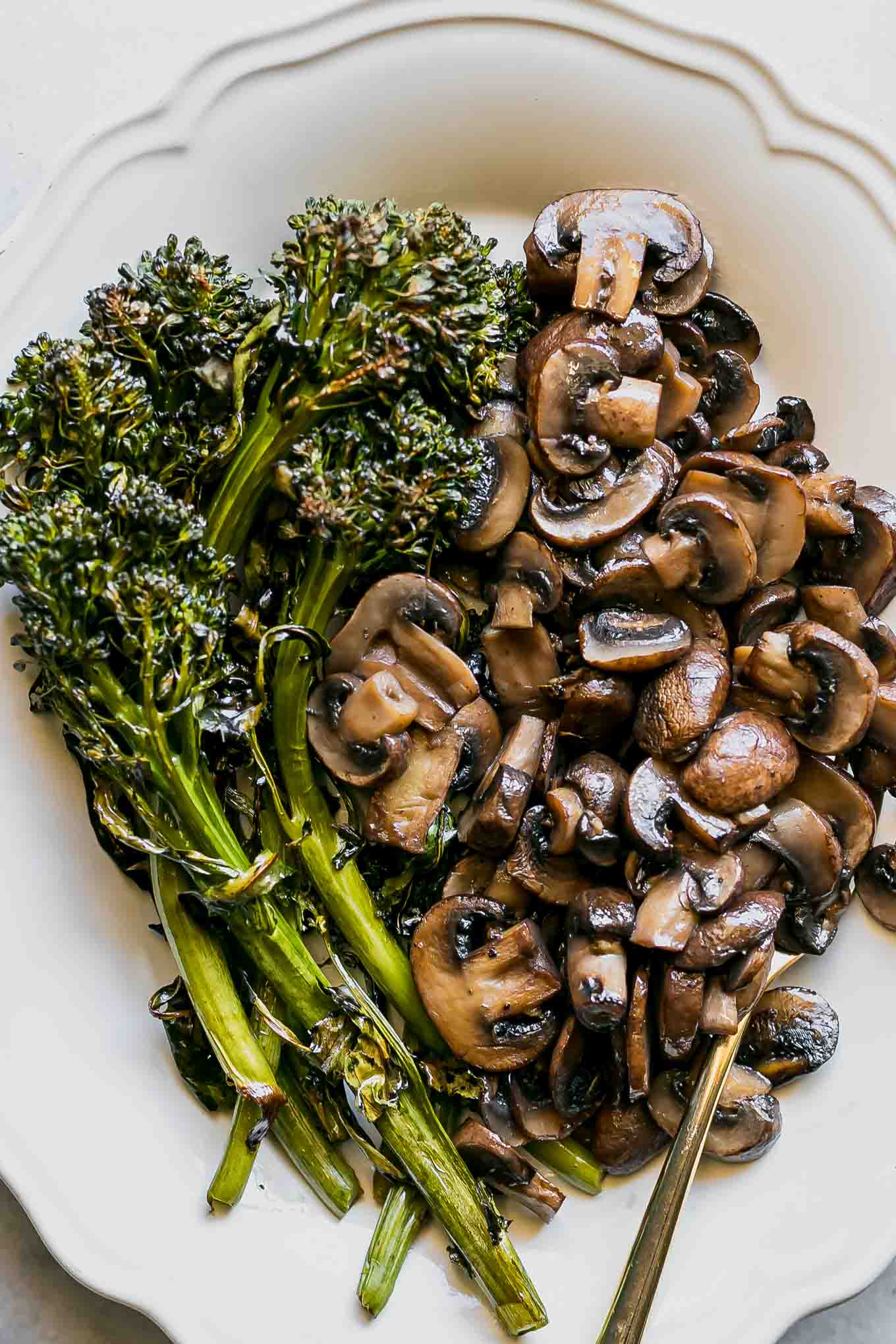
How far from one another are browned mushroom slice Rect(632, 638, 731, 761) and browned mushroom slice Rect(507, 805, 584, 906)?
309 millimetres

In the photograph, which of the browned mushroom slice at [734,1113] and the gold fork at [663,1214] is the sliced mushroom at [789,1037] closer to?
the browned mushroom slice at [734,1113]

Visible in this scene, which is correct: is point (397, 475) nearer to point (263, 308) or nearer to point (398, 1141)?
point (263, 308)

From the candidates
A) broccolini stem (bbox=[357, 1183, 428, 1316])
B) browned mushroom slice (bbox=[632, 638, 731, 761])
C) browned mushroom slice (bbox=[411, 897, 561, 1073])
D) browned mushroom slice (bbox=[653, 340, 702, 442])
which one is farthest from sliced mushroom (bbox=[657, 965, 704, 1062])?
browned mushroom slice (bbox=[653, 340, 702, 442])

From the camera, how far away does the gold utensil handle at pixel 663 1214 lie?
91.8 inches

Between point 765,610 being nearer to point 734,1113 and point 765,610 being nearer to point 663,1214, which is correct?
point 734,1113

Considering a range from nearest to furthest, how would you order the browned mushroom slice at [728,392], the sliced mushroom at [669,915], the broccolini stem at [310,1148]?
the sliced mushroom at [669,915] < the broccolini stem at [310,1148] < the browned mushroom slice at [728,392]

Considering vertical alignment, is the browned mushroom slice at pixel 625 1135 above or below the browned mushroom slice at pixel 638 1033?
below

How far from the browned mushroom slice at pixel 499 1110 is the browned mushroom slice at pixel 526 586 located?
3.56ft

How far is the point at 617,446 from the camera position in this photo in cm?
253

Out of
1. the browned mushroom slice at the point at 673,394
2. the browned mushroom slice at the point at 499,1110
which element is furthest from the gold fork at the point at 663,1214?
the browned mushroom slice at the point at 673,394

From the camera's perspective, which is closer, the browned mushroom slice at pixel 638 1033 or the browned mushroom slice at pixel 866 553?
the browned mushroom slice at pixel 638 1033

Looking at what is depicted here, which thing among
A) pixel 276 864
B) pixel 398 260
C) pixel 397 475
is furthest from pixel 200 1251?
pixel 398 260

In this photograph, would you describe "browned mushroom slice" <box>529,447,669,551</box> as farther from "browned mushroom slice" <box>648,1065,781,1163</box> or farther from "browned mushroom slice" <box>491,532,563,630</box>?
"browned mushroom slice" <box>648,1065,781,1163</box>

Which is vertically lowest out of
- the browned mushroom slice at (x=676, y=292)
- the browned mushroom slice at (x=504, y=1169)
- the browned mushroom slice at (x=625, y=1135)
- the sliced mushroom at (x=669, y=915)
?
the browned mushroom slice at (x=504, y=1169)
